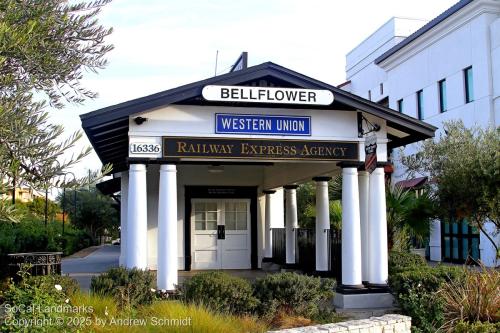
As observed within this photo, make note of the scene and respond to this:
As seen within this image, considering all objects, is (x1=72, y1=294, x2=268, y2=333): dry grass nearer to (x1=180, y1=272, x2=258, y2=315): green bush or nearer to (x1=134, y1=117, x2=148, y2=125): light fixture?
(x1=180, y1=272, x2=258, y2=315): green bush

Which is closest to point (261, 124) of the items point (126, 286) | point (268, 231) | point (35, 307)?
point (126, 286)

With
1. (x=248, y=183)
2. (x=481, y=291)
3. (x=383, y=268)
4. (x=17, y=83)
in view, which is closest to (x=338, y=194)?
(x=248, y=183)

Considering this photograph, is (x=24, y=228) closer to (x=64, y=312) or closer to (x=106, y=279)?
(x=106, y=279)

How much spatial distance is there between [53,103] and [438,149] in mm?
11406

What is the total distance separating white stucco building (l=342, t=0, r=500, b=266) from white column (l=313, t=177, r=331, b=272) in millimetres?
7753

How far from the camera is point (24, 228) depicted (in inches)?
648

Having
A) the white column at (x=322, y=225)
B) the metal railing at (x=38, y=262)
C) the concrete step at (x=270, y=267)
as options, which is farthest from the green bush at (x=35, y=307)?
the concrete step at (x=270, y=267)

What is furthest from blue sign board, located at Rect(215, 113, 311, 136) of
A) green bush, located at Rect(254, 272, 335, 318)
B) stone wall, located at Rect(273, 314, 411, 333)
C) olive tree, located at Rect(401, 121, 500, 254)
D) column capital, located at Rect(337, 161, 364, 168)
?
olive tree, located at Rect(401, 121, 500, 254)

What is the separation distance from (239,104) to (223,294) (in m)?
3.57

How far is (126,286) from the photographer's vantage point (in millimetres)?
9398

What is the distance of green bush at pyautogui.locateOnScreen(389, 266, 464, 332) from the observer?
29.5ft

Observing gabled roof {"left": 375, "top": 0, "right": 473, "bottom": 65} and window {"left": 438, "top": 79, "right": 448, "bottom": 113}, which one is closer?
gabled roof {"left": 375, "top": 0, "right": 473, "bottom": 65}

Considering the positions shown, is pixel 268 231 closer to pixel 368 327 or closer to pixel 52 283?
pixel 52 283

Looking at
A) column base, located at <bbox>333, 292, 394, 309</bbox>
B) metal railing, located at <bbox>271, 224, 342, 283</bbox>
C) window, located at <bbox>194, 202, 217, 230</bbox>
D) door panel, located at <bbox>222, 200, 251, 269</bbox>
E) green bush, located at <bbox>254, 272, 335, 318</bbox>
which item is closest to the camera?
green bush, located at <bbox>254, 272, 335, 318</bbox>
